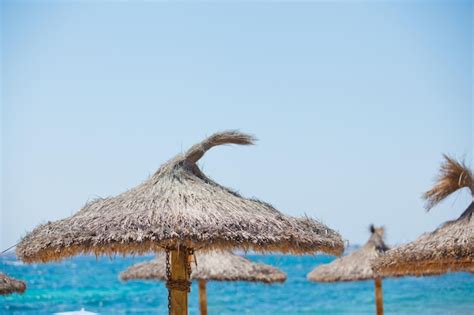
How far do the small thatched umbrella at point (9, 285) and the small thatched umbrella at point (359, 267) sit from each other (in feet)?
17.6

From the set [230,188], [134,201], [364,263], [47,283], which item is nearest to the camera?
[134,201]

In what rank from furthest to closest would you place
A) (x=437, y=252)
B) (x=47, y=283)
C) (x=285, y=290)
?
(x=47, y=283) → (x=285, y=290) → (x=437, y=252)

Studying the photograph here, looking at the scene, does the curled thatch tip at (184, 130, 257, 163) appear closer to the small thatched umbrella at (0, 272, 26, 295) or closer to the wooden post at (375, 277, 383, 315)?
the small thatched umbrella at (0, 272, 26, 295)

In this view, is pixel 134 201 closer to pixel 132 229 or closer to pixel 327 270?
pixel 132 229

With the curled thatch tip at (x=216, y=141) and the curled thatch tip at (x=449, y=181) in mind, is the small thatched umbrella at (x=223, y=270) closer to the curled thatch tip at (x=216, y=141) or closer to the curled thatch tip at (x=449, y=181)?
the curled thatch tip at (x=449, y=181)

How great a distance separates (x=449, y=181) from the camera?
26.4 ft

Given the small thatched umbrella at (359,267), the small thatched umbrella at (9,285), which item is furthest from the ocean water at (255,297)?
the small thatched umbrella at (9,285)

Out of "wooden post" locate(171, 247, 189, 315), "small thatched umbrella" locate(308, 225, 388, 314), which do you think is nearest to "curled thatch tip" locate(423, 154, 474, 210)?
"small thatched umbrella" locate(308, 225, 388, 314)

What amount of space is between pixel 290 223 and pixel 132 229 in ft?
4.41

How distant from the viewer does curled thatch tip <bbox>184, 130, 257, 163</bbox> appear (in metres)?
6.43

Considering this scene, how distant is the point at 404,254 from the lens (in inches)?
294

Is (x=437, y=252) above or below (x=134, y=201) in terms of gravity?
below

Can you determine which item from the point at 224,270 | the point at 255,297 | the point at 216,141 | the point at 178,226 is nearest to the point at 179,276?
the point at 178,226

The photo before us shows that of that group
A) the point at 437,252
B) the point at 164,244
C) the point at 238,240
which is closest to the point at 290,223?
the point at 238,240
